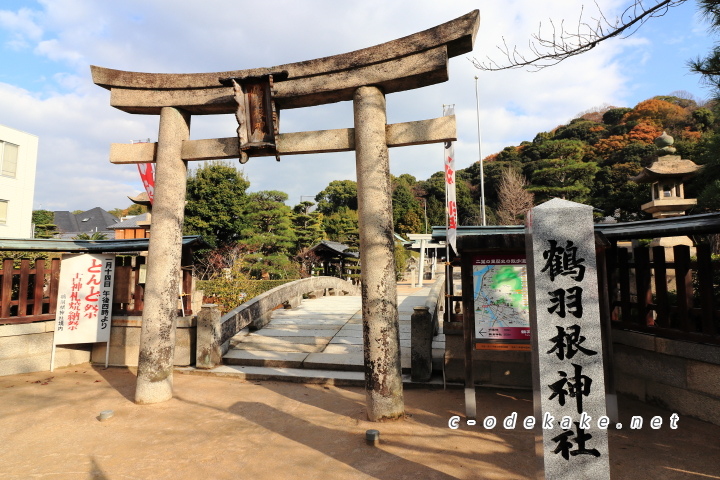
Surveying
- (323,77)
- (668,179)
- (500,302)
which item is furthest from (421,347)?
(668,179)

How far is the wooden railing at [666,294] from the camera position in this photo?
483 cm

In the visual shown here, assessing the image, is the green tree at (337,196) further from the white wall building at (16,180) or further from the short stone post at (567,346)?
the short stone post at (567,346)

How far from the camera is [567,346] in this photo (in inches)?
127

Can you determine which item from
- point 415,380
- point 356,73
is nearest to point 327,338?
point 415,380

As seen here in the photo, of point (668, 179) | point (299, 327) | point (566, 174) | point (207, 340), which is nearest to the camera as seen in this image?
point (207, 340)

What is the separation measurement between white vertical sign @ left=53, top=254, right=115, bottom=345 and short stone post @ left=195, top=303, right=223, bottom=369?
2026 mm

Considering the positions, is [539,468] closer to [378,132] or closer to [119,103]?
[378,132]

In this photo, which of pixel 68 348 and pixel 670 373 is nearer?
pixel 670 373

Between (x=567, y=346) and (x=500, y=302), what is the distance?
2450 millimetres

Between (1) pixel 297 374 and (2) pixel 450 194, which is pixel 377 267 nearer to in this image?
(1) pixel 297 374

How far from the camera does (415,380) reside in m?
6.52

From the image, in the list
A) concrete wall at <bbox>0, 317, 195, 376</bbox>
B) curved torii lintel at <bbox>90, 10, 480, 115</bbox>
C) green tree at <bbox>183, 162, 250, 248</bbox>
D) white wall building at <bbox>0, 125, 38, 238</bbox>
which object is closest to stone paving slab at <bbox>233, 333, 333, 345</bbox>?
concrete wall at <bbox>0, 317, 195, 376</bbox>

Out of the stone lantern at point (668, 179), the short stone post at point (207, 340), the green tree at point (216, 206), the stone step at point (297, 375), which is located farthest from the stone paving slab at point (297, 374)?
the green tree at point (216, 206)

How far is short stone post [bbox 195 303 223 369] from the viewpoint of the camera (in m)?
7.44
